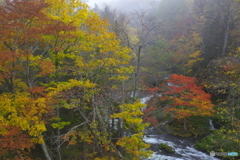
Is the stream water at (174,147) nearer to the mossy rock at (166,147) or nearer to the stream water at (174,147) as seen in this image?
the stream water at (174,147)

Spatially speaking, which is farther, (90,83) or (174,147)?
(174,147)

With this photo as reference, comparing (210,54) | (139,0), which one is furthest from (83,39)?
(139,0)

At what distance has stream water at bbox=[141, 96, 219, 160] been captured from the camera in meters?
12.6

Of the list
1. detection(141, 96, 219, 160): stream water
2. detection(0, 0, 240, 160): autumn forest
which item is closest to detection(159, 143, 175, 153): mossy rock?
detection(141, 96, 219, 160): stream water

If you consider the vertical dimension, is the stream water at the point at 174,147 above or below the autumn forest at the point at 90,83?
below

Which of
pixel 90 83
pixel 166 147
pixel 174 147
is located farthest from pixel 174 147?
pixel 90 83

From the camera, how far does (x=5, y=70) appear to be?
25.2 feet

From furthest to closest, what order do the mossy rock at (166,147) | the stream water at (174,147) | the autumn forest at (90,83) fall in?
1. the mossy rock at (166,147)
2. the stream water at (174,147)
3. the autumn forest at (90,83)

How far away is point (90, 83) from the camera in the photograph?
8938mm

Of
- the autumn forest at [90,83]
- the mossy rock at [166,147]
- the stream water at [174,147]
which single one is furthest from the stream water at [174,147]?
the autumn forest at [90,83]

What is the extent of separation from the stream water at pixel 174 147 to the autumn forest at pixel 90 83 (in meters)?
0.66

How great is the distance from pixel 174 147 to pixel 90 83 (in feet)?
31.5

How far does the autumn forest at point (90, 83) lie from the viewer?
7.71 metres

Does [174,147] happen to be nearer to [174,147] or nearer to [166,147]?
[174,147]
